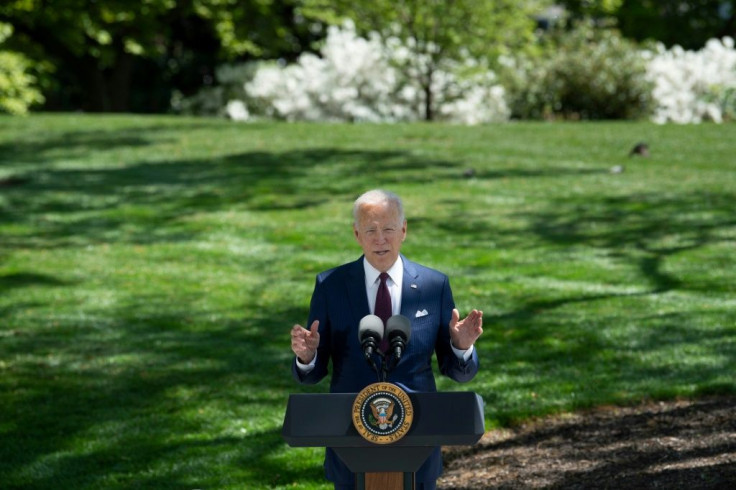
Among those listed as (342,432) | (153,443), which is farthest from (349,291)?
(153,443)

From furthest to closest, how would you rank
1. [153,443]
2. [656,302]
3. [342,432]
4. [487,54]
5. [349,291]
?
[487,54]
[656,302]
[153,443]
[349,291]
[342,432]

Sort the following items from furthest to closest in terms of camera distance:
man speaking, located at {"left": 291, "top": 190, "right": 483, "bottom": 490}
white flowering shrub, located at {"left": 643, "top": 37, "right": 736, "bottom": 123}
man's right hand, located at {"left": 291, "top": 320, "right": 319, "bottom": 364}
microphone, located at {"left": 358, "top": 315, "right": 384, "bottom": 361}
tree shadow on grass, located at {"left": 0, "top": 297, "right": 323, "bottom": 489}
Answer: white flowering shrub, located at {"left": 643, "top": 37, "right": 736, "bottom": 123}
tree shadow on grass, located at {"left": 0, "top": 297, "right": 323, "bottom": 489}
man speaking, located at {"left": 291, "top": 190, "right": 483, "bottom": 490}
man's right hand, located at {"left": 291, "top": 320, "right": 319, "bottom": 364}
microphone, located at {"left": 358, "top": 315, "right": 384, "bottom": 361}

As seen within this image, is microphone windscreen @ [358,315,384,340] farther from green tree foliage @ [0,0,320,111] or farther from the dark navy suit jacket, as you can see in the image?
green tree foliage @ [0,0,320,111]

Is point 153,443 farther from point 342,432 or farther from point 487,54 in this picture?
point 487,54

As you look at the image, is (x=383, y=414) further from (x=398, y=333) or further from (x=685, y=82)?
(x=685, y=82)

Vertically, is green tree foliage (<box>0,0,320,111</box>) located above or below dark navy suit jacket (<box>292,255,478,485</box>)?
above

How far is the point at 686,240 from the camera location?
14312 millimetres

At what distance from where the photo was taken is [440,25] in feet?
91.8

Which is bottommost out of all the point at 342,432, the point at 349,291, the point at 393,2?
the point at 342,432

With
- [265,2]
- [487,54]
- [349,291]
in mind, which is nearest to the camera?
[349,291]

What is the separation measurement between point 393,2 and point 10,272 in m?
16.6

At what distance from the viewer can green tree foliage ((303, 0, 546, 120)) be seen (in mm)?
27859

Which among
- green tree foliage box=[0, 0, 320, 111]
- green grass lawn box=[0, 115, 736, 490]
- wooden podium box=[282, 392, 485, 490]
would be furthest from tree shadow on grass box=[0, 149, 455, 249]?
wooden podium box=[282, 392, 485, 490]

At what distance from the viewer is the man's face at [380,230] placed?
15.1ft
